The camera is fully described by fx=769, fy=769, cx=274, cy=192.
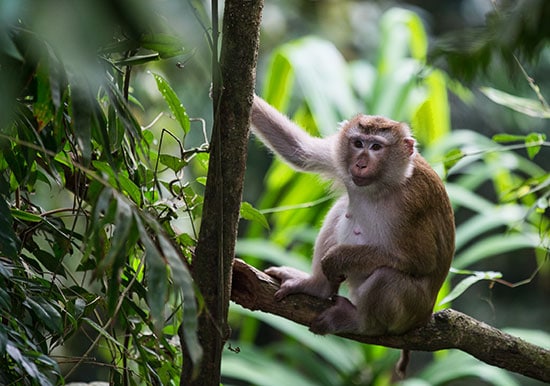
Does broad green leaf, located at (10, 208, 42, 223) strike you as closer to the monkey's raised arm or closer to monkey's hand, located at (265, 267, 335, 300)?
monkey's hand, located at (265, 267, 335, 300)

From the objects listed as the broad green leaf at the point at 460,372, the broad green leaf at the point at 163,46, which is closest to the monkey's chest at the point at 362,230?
the broad green leaf at the point at 163,46

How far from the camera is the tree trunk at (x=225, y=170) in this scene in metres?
1.92

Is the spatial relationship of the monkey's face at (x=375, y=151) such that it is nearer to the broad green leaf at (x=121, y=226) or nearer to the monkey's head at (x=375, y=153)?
the monkey's head at (x=375, y=153)

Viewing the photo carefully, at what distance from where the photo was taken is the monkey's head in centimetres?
317

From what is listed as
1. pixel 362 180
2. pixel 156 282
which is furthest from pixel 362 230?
pixel 156 282

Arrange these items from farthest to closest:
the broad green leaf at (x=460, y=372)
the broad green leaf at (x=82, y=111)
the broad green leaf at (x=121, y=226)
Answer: the broad green leaf at (x=460, y=372)
the broad green leaf at (x=82, y=111)
the broad green leaf at (x=121, y=226)

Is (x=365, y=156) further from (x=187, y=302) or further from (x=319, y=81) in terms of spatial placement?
(x=319, y=81)

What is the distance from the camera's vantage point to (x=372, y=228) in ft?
10.3

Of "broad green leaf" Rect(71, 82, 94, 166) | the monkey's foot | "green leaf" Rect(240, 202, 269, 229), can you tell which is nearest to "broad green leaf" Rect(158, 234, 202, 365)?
"broad green leaf" Rect(71, 82, 94, 166)

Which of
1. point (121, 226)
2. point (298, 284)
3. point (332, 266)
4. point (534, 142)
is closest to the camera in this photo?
point (121, 226)

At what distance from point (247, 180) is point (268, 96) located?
3.86 m

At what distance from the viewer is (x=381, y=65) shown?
231 inches

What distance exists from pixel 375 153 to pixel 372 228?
0.32m

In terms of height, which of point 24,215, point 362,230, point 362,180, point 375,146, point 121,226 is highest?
point 121,226
